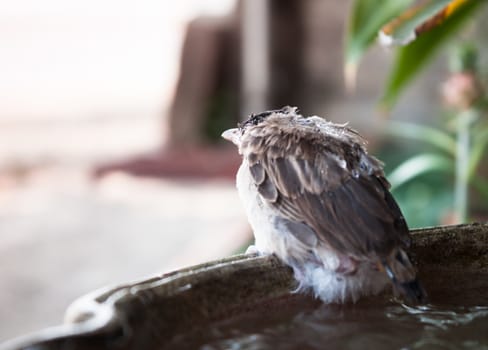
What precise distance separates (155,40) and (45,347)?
35.8ft

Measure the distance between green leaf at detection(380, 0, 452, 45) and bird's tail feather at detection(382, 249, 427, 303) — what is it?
110cm

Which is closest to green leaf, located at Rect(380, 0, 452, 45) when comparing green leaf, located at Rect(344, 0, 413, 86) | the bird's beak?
green leaf, located at Rect(344, 0, 413, 86)

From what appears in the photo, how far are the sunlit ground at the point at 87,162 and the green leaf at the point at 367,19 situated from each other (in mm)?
2584

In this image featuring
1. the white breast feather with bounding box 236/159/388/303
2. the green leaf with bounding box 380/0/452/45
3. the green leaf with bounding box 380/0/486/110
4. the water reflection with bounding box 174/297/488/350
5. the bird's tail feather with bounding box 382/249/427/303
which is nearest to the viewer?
the water reflection with bounding box 174/297/488/350

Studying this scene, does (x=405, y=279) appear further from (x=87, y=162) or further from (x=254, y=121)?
(x=87, y=162)

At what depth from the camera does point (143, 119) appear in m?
11.0

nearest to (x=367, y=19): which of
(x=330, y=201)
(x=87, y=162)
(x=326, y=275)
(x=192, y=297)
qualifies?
(x=330, y=201)

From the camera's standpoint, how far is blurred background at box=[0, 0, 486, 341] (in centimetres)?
624

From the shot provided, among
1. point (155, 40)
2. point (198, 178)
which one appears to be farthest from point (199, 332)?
point (155, 40)

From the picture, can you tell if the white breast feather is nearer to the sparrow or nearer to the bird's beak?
the sparrow

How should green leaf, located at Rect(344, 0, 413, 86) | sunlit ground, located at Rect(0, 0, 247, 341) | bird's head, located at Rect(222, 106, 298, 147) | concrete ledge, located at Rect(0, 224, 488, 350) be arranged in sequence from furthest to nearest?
1. sunlit ground, located at Rect(0, 0, 247, 341)
2. green leaf, located at Rect(344, 0, 413, 86)
3. bird's head, located at Rect(222, 106, 298, 147)
4. concrete ledge, located at Rect(0, 224, 488, 350)

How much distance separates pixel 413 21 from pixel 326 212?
1170 millimetres

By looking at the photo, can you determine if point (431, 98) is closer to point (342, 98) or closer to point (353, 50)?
point (342, 98)

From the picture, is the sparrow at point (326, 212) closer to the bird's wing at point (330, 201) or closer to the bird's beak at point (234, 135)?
the bird's wing at point (330, 201)
